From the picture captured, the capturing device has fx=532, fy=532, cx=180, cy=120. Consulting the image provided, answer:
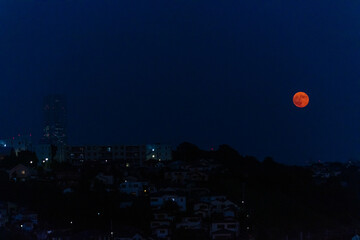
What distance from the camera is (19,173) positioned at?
39.8 ft

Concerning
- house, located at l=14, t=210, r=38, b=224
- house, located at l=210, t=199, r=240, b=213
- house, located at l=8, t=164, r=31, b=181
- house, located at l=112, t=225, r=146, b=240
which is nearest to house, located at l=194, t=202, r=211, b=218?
house, located at l=210, t=199, r=240, b=213

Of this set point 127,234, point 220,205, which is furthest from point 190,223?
point 127,234

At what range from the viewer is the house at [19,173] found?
39.1 ft

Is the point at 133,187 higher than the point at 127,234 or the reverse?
higher

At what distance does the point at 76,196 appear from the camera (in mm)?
10125

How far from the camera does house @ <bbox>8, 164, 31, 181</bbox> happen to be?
1192 cm

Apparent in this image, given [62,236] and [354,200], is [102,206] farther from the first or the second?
[354,200]

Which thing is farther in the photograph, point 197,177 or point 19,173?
point 197,177

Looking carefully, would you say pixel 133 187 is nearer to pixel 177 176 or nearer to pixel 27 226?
pixel 177 176

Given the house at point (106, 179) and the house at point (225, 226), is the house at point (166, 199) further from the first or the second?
the house at point (106, 179)

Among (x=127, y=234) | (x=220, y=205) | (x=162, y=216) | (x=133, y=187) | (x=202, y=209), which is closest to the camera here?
(x=127, y=234)


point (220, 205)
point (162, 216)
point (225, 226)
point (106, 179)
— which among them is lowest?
point (225, 226)

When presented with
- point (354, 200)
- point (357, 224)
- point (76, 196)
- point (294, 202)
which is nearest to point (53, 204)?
point (76, 196)

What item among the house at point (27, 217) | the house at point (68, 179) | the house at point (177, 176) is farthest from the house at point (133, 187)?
the house at point (27, 217)
